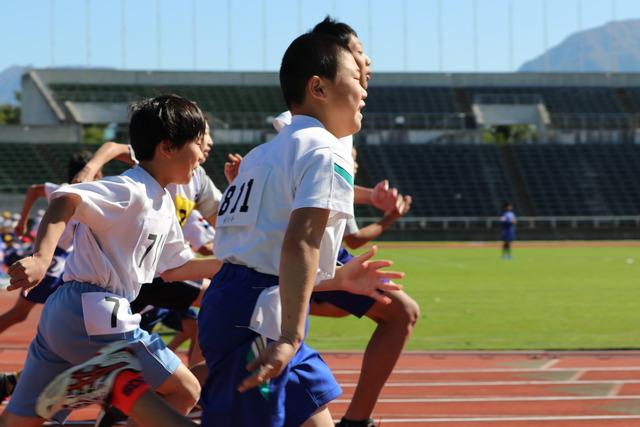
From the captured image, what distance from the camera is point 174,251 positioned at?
15.1 feet

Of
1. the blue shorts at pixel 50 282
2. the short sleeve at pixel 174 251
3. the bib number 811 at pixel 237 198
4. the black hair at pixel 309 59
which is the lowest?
the blue shorts at pixel 50 282

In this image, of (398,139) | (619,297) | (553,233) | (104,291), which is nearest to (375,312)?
(104,291)

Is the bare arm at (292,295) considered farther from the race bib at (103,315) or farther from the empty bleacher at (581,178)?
the empty bleacher at (581,178)

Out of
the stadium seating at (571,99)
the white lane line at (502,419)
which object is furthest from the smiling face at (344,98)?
the stadium seating at (571,99)

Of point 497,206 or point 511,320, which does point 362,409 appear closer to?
point 511,320

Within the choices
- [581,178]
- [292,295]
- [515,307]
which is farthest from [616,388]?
[581,178]

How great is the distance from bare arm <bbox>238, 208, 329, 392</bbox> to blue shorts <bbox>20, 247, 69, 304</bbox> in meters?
4.10

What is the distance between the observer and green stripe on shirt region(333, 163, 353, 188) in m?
3.34

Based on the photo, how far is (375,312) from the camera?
548 cm

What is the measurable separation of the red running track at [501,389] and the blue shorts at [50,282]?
0.85 meters

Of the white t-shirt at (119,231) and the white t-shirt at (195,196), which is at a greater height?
the white t-shirt at (119,231)

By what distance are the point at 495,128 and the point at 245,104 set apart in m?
16.9

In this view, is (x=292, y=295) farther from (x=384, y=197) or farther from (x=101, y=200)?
(x=384, y=197)

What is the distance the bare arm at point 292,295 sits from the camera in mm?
3145
